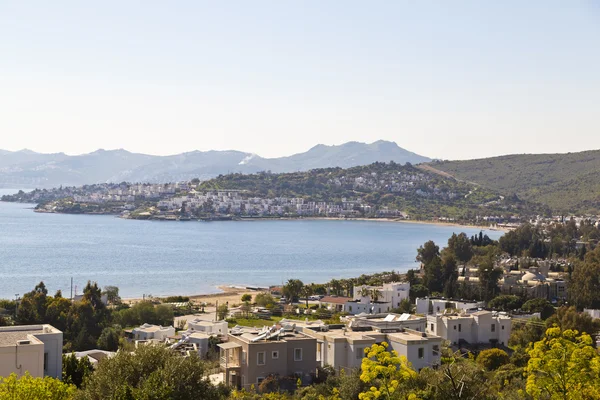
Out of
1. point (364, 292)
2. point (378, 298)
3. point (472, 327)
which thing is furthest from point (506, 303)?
point (472, 327)

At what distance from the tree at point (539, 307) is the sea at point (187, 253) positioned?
15311 mm

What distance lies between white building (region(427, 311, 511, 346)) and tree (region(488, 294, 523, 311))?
5.50 meters

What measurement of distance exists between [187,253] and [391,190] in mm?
71894

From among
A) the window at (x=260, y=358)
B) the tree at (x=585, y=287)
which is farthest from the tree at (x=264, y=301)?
the window at (x=260, y=358)

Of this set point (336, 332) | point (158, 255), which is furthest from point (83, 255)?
point (336, 332)

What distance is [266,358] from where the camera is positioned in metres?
14.1

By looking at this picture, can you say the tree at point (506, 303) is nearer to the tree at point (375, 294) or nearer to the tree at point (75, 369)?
the tree at point (375, 294)

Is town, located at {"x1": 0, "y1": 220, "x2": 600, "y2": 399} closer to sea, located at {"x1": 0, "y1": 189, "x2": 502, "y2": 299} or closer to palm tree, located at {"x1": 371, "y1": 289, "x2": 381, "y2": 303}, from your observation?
palm tree, located at {"x1": 371, "y1": 289, "x2": 381, "y2": 303}

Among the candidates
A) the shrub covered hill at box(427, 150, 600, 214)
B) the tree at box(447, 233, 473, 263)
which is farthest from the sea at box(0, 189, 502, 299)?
the shrub covered hill at box(427, 150, 600, 214)

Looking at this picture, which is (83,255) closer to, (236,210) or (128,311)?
(128,311)

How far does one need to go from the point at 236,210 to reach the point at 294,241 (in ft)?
125

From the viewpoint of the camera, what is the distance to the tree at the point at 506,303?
1019 inches

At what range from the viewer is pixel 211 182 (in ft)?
401

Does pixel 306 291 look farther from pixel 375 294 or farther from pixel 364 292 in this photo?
pixel 375 294
